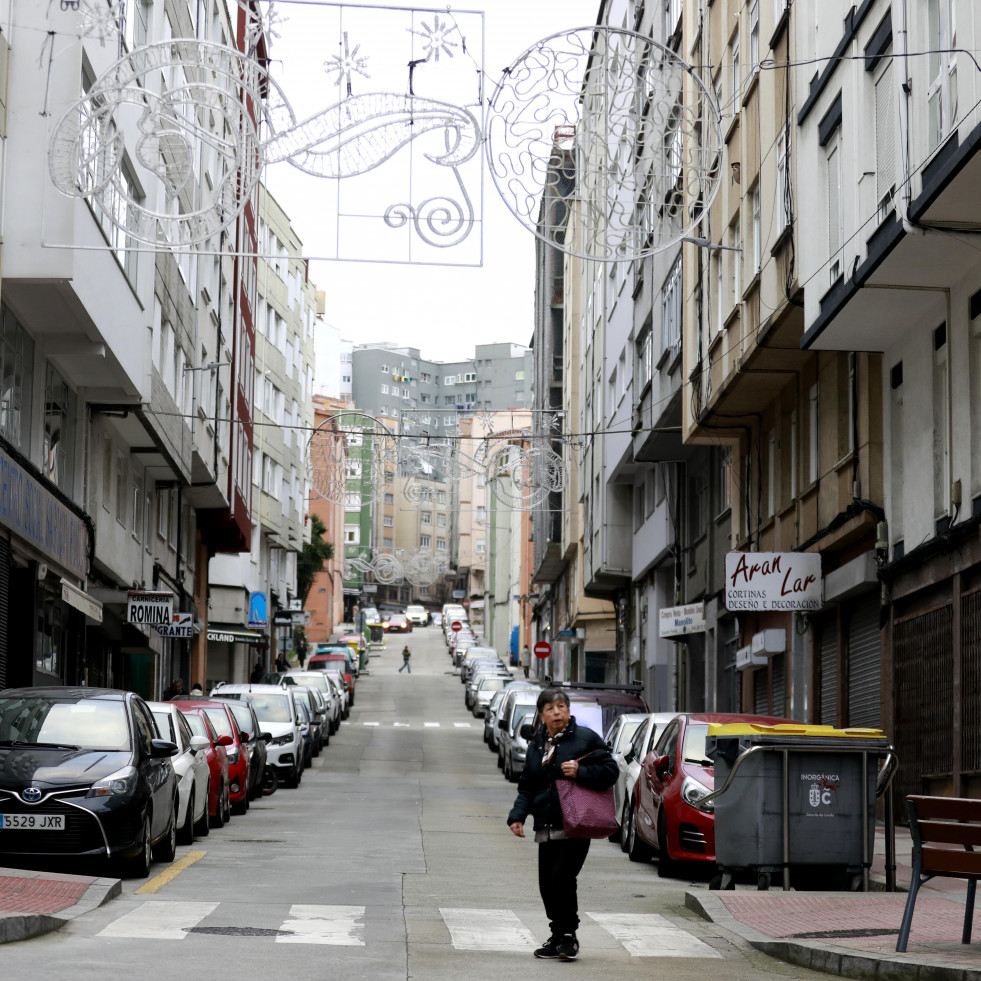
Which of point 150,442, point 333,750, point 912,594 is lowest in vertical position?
point 333,750

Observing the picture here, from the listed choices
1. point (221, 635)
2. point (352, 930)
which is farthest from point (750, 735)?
point (221, 635)

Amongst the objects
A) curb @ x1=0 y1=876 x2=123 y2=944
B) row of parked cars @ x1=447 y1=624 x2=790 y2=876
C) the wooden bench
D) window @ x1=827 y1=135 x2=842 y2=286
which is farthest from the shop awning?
the wooden bench

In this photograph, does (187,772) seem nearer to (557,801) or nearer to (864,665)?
(557,801)

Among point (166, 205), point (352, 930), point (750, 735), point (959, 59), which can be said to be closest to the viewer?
point (352, 930)

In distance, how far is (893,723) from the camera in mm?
20391

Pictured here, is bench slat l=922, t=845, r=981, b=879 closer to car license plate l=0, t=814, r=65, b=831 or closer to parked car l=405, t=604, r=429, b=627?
car license plate l=0, t=814, r=65, b=831

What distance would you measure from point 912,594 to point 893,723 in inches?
66.3

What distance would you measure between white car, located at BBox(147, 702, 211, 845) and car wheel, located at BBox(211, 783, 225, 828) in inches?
29.9

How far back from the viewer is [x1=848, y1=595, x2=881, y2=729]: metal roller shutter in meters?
22.1

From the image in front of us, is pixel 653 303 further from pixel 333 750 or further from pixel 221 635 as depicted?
pixel 221 635

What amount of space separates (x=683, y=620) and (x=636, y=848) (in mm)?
15336

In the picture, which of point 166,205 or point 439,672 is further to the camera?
point 439,672

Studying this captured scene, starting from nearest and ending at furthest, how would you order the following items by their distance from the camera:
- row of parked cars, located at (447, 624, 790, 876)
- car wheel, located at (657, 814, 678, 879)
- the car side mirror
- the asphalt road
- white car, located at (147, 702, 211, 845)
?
the asphalt road < the car side mirror < row of parked cars, located at (447, 624, 790, 876) < car wheel, located at (657, 814, 678, 879) < white car, located at (147, 702, 211, 845)

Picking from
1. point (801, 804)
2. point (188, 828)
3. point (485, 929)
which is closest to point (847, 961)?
point (485, 929)
